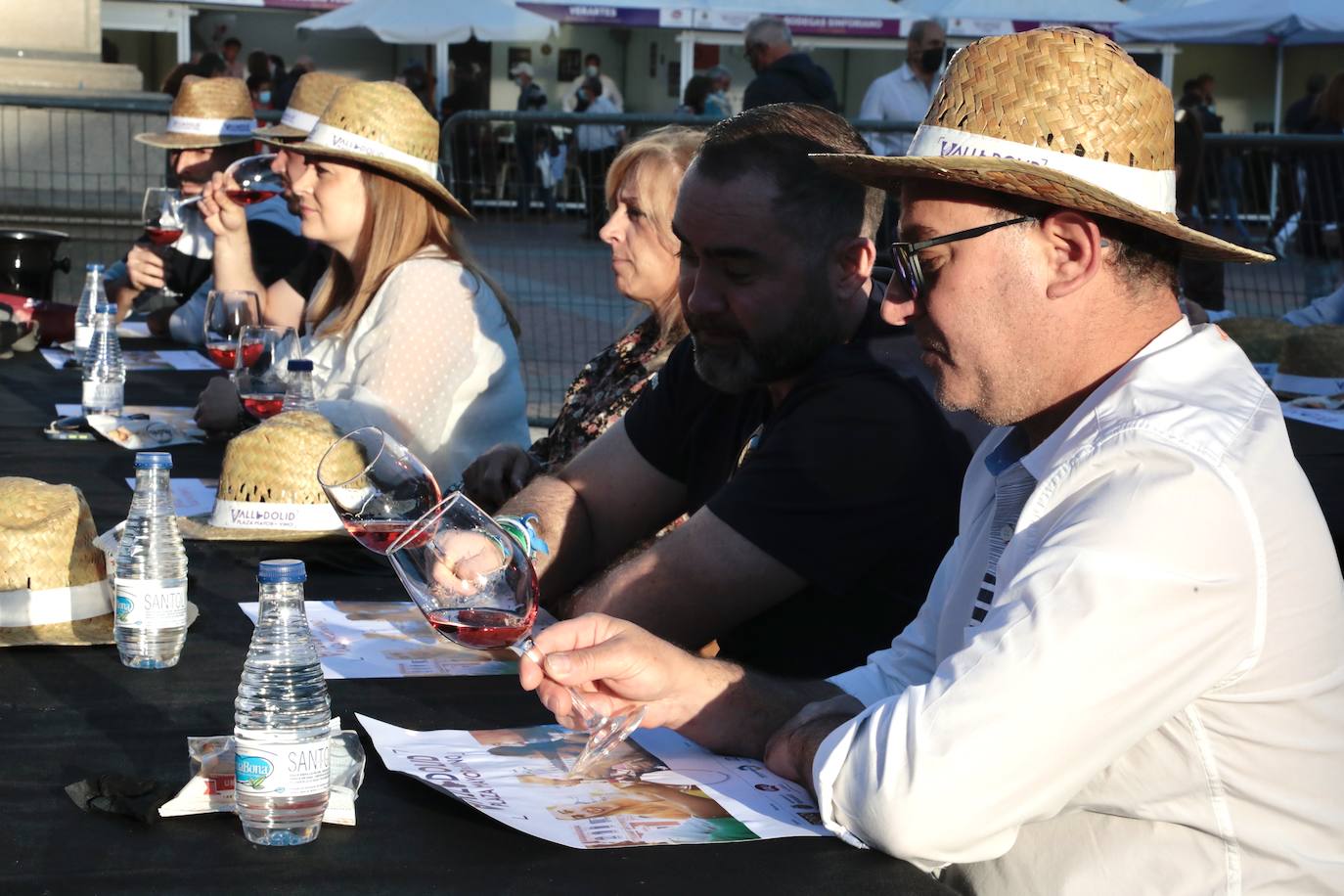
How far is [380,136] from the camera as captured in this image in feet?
15.0

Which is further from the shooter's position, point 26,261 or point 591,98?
point 591,98

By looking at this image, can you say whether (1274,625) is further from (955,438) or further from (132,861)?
(132,861)

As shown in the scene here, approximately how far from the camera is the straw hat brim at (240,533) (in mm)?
3176

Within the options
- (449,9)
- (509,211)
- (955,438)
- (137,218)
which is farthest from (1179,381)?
(449,9)

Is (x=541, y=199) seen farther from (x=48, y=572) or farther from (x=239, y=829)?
(x=239, y=829)

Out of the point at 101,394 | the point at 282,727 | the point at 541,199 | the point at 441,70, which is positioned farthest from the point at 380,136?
the point at 441,70

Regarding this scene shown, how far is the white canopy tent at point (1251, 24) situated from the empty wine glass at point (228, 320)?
1597 cm

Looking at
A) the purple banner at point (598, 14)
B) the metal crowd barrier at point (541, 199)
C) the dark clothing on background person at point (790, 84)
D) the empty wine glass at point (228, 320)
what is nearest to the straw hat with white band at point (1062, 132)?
the empty wine glass at point (228, 320)

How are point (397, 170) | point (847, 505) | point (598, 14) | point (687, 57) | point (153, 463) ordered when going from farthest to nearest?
point (687, 57)
point (598, 14)
point (397, 170)
point (847, 505)
point (153, 463)

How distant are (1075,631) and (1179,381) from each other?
1.27 feet

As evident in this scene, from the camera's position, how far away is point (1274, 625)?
1747mm

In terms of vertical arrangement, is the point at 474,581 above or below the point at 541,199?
below

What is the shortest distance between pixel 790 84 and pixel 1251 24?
39.6 ft

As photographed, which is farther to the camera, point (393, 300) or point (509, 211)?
point (509, 211)
